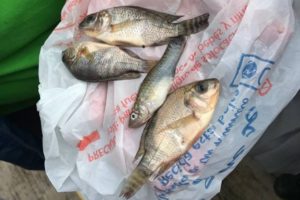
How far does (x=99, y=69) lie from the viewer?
3.81 feet

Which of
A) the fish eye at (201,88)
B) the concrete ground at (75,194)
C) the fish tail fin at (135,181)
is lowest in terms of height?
the concrete ground at (75,194)

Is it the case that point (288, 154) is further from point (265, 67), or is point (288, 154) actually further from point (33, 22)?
point (33, 22)

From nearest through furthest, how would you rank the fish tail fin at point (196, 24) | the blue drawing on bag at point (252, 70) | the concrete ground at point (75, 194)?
the blue drawing on bag at point (252, 70)
the fish tail fin at point (196, 24)
the concrete ground at point (75, 194)

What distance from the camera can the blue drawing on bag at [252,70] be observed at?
1013 millimetres

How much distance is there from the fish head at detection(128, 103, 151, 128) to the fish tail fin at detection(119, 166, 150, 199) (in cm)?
11

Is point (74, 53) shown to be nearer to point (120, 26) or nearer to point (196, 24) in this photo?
point (120, 26)

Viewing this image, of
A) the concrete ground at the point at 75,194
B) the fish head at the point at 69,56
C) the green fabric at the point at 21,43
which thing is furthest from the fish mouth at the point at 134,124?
the concrete ground at the point at 75,194

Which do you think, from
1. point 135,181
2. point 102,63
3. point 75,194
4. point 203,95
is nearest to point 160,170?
point 135,181

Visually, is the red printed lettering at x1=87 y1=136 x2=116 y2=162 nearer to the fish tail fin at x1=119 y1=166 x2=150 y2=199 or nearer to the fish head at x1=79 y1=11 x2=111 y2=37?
the fish tail fin at x1=119 y1=166 x2=150 y2=199

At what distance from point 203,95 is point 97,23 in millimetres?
314

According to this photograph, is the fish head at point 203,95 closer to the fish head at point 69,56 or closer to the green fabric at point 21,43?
the fish head at point 69,56

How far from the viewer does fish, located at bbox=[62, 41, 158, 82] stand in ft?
3.77

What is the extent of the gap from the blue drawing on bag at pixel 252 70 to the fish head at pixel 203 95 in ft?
0.16

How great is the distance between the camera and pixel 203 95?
1.02 metres
